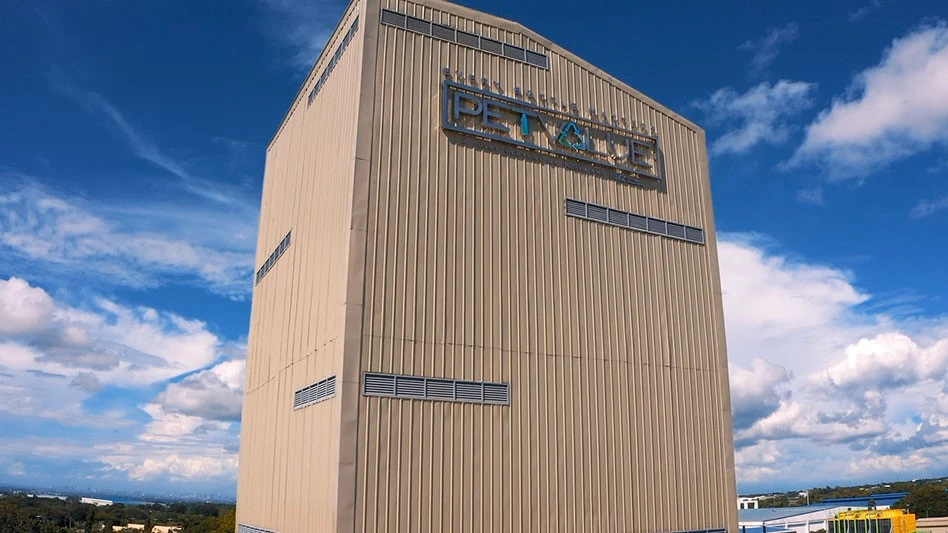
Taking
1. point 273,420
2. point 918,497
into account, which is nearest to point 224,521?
point 273,420

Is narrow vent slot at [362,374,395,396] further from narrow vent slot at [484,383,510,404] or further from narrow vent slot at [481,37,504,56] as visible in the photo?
narrow vent slot at [481,37,504,56]

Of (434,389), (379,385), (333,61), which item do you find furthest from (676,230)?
(333,61)

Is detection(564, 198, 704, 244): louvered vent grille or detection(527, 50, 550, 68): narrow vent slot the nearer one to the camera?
detection(564, 198, 704, 244): louvered vent grille

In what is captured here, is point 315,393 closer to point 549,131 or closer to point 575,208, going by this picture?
point 575,208

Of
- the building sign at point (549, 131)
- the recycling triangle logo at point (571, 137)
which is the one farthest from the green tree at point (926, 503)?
the recycling triangle logo at point (571, 137)

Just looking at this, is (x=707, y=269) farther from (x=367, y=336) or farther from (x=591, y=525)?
(x=367, y=336)

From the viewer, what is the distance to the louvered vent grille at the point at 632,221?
23.7m

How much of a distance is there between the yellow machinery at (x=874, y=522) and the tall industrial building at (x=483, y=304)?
166 ft

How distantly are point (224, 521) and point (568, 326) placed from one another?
45908mm

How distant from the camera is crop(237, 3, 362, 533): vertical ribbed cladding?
1966cm

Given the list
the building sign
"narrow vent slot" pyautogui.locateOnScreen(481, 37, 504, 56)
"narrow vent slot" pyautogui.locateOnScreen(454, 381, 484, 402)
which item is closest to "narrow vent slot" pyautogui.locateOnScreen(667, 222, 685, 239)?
the building sign

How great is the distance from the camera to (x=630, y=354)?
76.6ft

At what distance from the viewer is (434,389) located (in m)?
19.5

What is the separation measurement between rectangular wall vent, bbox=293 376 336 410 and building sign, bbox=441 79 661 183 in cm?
801
